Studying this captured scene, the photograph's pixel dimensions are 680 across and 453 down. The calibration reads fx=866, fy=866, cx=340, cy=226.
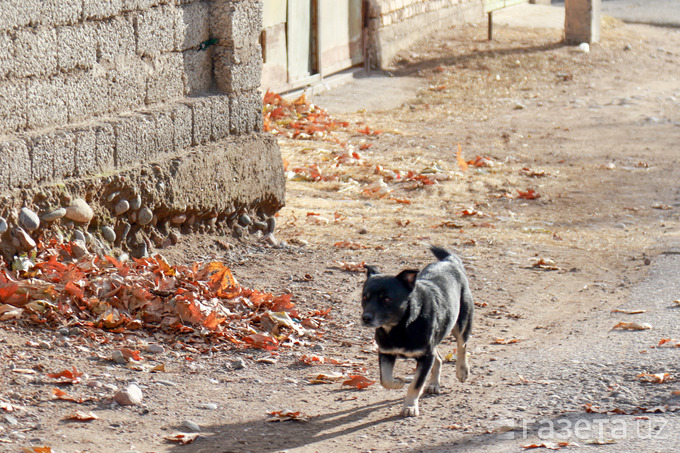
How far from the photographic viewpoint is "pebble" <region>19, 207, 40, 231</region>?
499 cm

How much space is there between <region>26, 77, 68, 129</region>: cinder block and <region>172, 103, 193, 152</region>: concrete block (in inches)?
34.2

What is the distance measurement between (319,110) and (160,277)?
636 centimetres

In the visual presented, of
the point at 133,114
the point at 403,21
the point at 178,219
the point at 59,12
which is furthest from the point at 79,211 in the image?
the point at 403,21

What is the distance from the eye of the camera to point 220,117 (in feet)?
20.8

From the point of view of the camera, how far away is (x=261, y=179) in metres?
6.71

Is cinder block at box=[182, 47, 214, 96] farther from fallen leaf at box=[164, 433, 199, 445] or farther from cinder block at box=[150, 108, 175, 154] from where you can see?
fallen leaf at box=[164, 433, 199, 445]

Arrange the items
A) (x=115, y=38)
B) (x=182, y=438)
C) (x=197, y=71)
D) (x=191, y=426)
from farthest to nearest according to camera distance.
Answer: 1. (x=197, y=71)
2. (x=115, y=38)
3. (x=191, y=426)
4. (x=182, y=438)

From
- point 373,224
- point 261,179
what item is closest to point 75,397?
point 261,179

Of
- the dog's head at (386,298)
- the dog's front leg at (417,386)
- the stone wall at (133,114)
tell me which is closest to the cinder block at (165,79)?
the stone wall at (133,114)

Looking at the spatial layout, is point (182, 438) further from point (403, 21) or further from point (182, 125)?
point (403, 21)

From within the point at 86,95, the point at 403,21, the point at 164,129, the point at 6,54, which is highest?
the point at 403,21

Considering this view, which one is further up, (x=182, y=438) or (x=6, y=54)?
(x=6, y=54)

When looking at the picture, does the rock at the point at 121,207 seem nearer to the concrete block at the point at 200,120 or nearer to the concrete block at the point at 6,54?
the concrete block at the point at 200,120

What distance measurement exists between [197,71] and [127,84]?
701 mm
